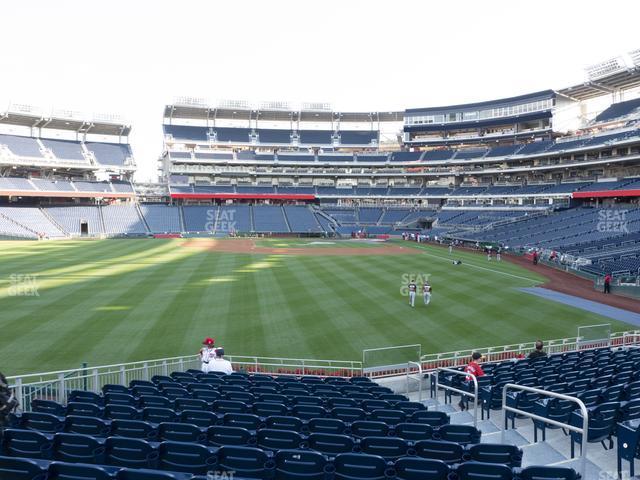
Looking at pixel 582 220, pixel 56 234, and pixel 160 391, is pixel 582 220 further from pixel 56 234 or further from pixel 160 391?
pixel 56 234

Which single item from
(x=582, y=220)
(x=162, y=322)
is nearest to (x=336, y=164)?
(x=582, y=220)

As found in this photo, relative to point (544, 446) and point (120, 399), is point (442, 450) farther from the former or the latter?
point (120, 399)

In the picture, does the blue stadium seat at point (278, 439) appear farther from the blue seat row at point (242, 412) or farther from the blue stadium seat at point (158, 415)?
the blue stadium seat at point (158, 415)

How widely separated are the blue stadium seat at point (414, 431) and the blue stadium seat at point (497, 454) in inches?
47.1

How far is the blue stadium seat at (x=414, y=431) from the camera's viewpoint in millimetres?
6879

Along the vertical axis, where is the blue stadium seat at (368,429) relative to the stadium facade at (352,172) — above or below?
below

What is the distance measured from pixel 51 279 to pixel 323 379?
86.5 feet

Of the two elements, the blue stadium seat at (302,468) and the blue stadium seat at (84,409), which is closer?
the blue stadium seat at (302,468)

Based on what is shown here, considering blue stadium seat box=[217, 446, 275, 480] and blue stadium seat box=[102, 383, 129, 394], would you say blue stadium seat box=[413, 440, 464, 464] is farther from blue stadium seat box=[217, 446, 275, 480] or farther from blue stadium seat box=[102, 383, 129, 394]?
blue stadium seat box=[102, 383, 129, 394]

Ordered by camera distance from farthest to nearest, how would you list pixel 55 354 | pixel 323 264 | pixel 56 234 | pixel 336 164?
pixel 336 164 < pixel 56 234 < pixel 323 264 < pixel 55 354

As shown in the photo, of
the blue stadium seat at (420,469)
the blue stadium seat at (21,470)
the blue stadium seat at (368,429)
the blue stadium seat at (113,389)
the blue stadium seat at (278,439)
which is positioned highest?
the blue stadium seat at (21,470)

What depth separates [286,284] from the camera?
30516mm

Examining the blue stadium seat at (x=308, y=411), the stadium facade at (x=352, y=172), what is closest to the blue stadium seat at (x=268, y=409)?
the blue stadium seat at (x=308, y=411)

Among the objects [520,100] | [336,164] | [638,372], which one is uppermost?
[520,100]
